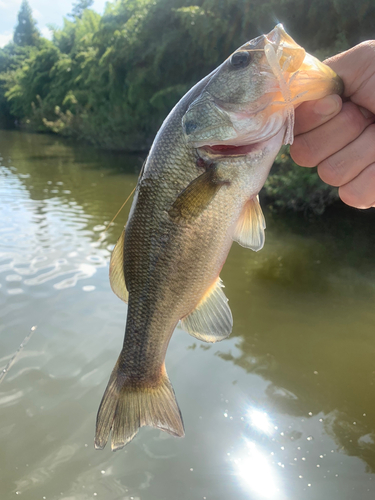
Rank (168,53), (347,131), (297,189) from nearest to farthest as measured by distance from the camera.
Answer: (347,131)
(297,189)
(168,53)

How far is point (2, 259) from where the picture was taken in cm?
724

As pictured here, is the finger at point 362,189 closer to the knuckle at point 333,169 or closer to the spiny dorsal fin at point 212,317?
the knuckle at point 333,169

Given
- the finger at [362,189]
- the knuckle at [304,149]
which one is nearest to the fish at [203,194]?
the knuckle at [304,149]

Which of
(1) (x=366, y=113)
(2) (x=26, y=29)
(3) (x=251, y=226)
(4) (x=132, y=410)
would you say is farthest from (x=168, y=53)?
(2) (x=26, y=29)

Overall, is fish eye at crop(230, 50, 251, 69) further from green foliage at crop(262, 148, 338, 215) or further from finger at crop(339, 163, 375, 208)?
green foliage at crop(262, 148, 338, 215)

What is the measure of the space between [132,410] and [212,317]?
26.0 inches

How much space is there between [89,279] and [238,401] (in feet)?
11.4

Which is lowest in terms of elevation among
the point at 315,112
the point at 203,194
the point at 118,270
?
the point at 118,270

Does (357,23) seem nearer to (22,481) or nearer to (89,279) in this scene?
(89,279)

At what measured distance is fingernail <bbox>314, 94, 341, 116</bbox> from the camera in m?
1.83

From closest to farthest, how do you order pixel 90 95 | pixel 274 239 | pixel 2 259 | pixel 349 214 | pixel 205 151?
1. pixel 205 151
2. pixel 2 259
3. pixel 274 239
4. pixel 349 214
5. pixel 90 95

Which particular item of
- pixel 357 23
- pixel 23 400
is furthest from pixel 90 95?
pixel 23 400

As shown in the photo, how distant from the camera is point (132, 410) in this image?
206 centimetres

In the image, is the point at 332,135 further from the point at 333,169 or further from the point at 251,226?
the point at 251,226
